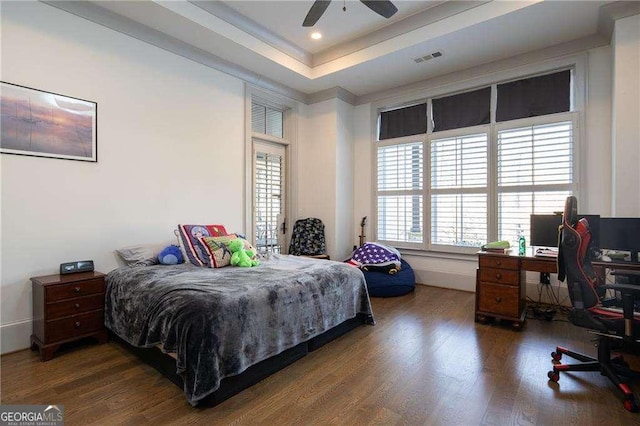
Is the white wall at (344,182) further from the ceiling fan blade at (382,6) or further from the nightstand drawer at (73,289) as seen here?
the nightstand drawer at (73,289)

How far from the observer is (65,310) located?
2.58 metres

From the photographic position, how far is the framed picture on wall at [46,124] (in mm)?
2650

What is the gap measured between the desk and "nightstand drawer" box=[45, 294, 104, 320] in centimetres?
366

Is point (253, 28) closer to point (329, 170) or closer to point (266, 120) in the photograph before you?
point (266, 120)

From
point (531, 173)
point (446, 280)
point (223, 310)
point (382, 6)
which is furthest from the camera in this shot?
point (446, 280)

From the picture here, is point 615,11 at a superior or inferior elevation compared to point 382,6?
superior

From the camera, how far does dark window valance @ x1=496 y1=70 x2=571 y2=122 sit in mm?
3881

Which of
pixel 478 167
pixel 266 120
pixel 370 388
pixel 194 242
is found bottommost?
pixel 370 388

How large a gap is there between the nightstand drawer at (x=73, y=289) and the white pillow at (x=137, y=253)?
0.46 metres

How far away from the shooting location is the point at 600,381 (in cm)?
218

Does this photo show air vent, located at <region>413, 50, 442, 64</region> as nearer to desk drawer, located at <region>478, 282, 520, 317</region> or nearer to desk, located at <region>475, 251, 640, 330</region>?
desk, located at <region>475, 251, 640, 330</region>

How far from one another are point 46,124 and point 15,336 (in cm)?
184

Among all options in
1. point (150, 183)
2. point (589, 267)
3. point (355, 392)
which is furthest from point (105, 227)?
point (589, 267)

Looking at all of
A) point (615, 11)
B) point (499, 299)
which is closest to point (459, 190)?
point (499, 299)
